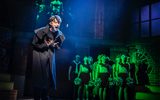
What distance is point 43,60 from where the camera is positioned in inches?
146

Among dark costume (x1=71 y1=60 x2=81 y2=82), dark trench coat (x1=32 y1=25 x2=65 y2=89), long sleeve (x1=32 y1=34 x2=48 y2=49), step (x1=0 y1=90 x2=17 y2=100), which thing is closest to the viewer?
dark trench coat (x1=32 y1=25 x2=65 y2=89)

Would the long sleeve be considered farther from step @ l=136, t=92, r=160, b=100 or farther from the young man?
step @ l=136, t=92, r=160, b=100

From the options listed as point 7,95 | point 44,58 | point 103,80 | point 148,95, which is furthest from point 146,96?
point 44,58

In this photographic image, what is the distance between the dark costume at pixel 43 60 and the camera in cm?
359

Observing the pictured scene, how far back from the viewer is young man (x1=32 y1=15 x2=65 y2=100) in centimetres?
360

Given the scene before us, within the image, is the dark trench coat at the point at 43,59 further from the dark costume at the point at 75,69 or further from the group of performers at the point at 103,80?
the dark costume at the point at 75,69

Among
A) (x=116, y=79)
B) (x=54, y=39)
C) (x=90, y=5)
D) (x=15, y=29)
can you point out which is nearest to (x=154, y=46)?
(x=116, y=79)

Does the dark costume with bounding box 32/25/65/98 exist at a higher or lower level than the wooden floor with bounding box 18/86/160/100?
higher

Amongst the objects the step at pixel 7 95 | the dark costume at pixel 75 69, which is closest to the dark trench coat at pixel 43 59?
the step at pixel 7 95

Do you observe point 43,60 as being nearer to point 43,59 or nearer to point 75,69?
point 43,59

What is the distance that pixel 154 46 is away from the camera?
1137 centimetres

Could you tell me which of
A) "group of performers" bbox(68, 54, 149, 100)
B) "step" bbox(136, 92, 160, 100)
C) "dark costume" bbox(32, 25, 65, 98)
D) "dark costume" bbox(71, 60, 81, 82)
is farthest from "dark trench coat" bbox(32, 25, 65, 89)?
"step" bbox(136, 92, 160, 100)

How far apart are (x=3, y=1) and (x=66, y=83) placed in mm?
4542

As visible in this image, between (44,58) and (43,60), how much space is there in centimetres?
4
